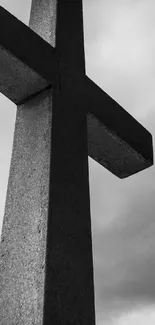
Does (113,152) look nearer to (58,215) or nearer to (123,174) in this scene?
(123,174)

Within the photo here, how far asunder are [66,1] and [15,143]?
1.17 meters

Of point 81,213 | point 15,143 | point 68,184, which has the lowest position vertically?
point 81,213

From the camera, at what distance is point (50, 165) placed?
6.91 feet

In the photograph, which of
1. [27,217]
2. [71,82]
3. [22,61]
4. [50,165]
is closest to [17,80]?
[22,61]

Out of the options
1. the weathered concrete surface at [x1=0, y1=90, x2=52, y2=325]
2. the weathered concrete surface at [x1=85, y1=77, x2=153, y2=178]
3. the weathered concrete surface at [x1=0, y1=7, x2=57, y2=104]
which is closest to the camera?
the weathered concrete surface at [x1=0, y1=90, x2=52, y2=325]

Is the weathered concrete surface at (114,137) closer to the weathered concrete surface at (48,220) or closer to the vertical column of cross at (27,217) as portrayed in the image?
the weathered concrete surface at (48,220)

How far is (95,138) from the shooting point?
117 inches

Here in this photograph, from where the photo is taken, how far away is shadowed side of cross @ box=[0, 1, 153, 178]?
A: 2.31 m

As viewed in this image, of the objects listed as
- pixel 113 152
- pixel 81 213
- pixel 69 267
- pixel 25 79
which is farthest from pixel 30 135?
pixel 113 152

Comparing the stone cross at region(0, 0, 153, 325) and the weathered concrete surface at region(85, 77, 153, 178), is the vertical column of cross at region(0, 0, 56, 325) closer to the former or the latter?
the stone cross at region(0, 0, 153, 325)

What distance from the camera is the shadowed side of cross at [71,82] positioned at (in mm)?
2311

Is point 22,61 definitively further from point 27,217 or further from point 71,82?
point 27,217

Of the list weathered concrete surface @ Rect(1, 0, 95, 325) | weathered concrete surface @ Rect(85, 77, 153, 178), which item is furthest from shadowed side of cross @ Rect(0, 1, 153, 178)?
weathered concrete surface @ Rect(1, 0, 95, 325)

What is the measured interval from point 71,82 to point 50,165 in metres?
0.68
